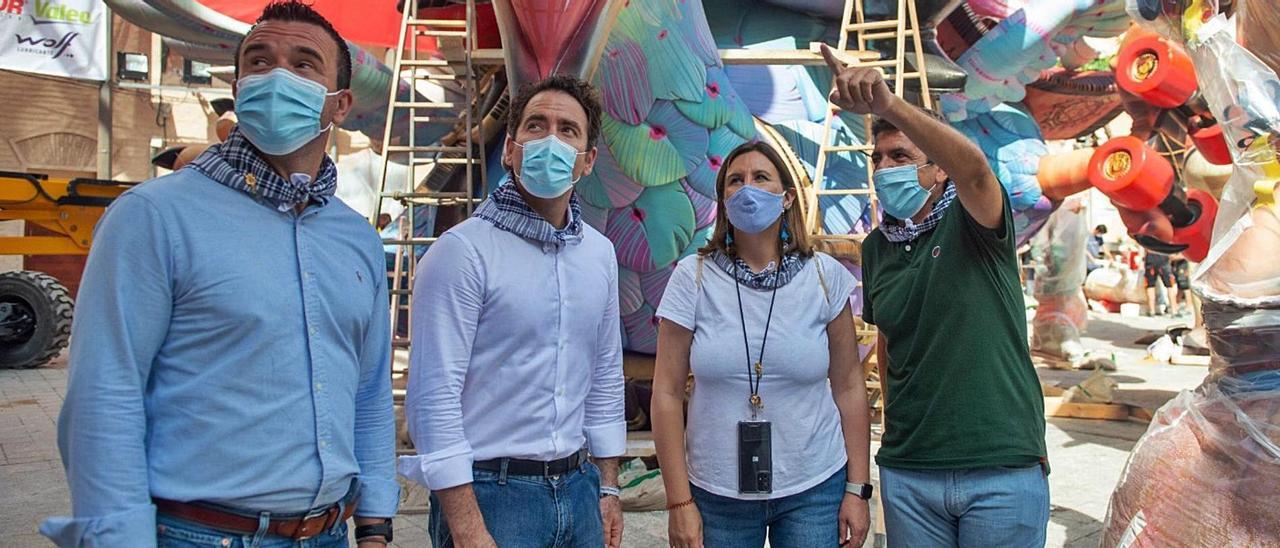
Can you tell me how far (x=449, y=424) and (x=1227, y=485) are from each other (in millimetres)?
1860

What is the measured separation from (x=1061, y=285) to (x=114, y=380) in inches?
415

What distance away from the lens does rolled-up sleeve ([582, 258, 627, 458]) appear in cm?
220

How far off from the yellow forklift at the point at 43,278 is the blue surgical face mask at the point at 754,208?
27.9ft

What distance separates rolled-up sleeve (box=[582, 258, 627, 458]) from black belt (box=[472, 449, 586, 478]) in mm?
153

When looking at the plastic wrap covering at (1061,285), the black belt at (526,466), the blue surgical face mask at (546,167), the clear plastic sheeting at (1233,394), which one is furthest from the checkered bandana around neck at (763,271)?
the plastic wrap covering at (1061,285)

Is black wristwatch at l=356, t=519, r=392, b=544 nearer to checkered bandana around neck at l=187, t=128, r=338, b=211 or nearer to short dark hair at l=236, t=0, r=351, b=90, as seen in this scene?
checkered bandana around neck at l=187, t=128, r=338, b=211

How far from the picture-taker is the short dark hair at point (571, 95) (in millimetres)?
2209

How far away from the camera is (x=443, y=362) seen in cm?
191

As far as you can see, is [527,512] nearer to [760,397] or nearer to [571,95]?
[760,397]

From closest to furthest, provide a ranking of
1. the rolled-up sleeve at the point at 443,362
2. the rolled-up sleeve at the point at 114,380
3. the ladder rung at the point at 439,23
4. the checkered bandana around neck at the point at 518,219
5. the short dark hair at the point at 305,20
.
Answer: the rolled-up sleeve at the point at 114,380, the short dark hair at the point at 305,20, the rolled-up sleeve at the point at 443,362, the checkered bandana around neck at the point at 518,219, the ladder rung at the point at 439,23

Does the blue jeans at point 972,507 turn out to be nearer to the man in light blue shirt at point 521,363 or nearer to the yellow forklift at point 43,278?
the man in light blue shirt at point 521,363

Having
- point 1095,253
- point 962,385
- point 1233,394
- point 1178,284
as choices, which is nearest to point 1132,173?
point 1233,394

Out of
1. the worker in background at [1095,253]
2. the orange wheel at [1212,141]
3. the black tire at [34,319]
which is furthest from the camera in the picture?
the worker in background at [1095,253]

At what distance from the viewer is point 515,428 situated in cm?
198
